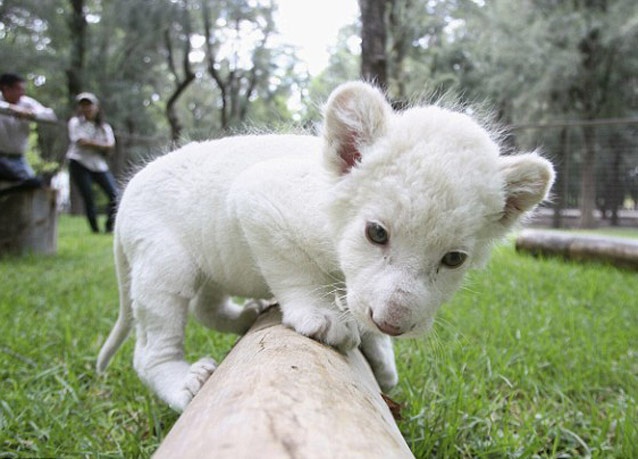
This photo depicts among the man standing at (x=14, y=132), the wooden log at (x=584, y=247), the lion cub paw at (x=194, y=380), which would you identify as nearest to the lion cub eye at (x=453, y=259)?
the lion cub paw at (x=194, y=380)

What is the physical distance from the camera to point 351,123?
2139 mm

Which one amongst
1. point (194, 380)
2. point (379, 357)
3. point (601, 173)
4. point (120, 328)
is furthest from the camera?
point (601, 173)

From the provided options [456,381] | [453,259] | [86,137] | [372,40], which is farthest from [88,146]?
[453,259]

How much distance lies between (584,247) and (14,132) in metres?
7.90

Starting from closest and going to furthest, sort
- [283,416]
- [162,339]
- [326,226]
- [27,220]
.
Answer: [283,416] < [326,226] < [162,339] < [27,220]

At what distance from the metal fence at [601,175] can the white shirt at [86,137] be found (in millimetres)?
10511

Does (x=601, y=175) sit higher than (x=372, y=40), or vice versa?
(x=372, y=40)

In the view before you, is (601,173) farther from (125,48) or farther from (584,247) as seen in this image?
(125,48)

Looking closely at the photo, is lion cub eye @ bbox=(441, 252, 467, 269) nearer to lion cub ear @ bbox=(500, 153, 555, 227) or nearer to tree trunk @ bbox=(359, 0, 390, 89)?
lion cub ear @ bbox=(500, 153, 555, 227)

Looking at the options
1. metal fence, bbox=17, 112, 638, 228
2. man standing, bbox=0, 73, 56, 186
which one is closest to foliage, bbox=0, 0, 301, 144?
metal fence, bbox=17, 112, 638, 228

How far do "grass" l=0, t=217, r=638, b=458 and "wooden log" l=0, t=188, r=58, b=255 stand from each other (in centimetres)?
256

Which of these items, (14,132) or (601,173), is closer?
(14,132)

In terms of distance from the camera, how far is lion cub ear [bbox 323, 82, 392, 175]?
6.89ft

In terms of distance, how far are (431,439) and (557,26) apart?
2219 centimetres
